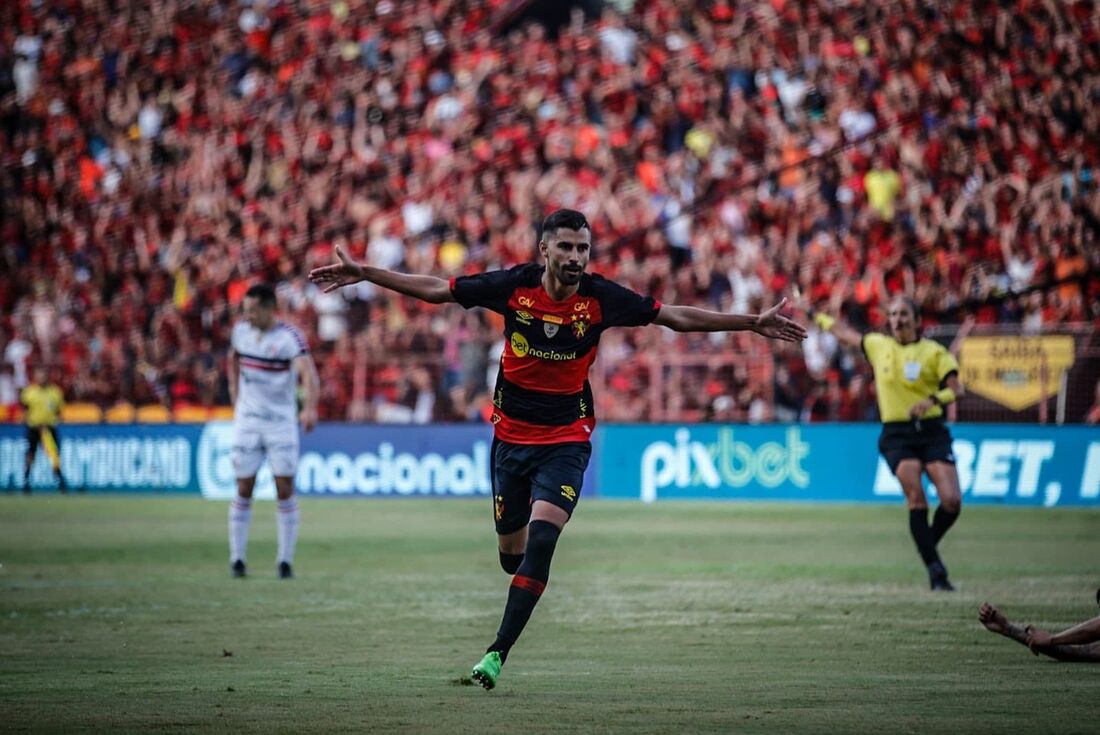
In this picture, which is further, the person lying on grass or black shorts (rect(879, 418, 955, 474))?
black shorts (rect(879, 418, 955, 474))

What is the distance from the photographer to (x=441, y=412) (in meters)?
29.1

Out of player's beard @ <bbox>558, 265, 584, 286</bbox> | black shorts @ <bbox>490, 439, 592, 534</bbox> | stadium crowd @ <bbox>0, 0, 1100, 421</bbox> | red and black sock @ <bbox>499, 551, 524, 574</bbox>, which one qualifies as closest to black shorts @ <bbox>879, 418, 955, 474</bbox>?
red and black sock @ <bbox>499, 551, 524, 574</bbox>

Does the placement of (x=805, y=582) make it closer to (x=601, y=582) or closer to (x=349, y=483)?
(x=601, y=582)

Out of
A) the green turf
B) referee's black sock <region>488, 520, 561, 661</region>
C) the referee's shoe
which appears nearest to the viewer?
the green turf

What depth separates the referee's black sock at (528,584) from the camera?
883 cm

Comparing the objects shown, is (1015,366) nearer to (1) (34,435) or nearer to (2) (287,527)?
(2) (287,527)

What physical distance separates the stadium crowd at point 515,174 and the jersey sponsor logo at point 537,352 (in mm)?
15392

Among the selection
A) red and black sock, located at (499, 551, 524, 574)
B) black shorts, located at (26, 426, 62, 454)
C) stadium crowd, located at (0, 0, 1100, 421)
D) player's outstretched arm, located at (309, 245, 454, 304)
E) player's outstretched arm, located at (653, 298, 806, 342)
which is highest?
stadium crowd, located at (0, 0, 1100, 421)

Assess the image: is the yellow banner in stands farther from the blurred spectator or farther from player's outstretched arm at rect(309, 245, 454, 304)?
player's outstretched arm at rect(309, 245, 454, 304)

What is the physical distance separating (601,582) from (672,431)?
1244cm

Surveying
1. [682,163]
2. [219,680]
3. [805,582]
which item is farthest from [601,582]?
[682,163]

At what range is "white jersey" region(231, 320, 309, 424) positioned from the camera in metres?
16.4

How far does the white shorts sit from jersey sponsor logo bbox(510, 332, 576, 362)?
726cm

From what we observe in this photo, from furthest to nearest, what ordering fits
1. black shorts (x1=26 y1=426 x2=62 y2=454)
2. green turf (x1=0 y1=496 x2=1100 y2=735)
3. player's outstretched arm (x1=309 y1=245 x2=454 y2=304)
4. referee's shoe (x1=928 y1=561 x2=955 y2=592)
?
1. black shorts (x1=26 y1=426 x2=62 y2=454)
2. referee's shoe (x1=928 y1=561 x2=955 y2=592)
3. player's outstretched arm (x1=309 y1=245 x2=454 y2=304)
4. green turf (x1=0 y1=496 x2=1100 y2=735)
